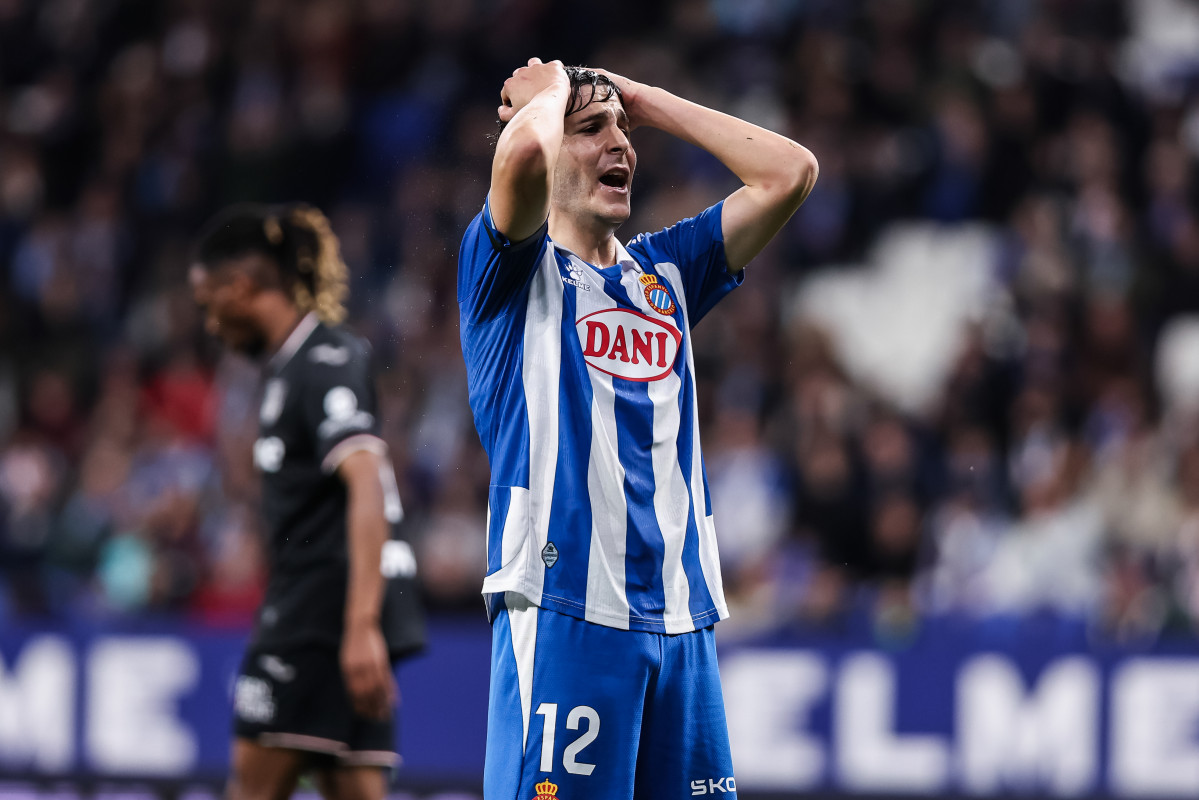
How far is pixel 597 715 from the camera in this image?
132 inches

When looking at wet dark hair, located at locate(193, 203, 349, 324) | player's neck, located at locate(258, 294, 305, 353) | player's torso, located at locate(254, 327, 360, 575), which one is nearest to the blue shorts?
player's torso, located at locate(254, 327, 360, 575)

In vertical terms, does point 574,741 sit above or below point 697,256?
below

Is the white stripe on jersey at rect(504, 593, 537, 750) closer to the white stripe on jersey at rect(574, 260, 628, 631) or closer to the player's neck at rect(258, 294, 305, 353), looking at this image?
the white stripe on jersey at rect(574, 260, 628, 631)

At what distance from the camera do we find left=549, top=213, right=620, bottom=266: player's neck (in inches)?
147

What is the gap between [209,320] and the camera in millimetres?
5598

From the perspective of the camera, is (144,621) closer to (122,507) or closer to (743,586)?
(122,507)

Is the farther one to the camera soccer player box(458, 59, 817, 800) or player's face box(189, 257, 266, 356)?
player's face box(189, 257, 266, 356)

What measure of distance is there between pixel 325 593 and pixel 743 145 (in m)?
2.15

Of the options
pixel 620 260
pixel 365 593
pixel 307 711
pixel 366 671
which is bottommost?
pixel 307 711

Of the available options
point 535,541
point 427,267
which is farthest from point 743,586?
point 535,541

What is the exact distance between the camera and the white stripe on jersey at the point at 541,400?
3.46 metres

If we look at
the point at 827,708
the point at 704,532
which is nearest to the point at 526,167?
the point at 704,532

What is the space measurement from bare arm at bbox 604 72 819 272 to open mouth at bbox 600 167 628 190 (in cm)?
25

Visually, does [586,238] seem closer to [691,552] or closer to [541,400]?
[541,400]
